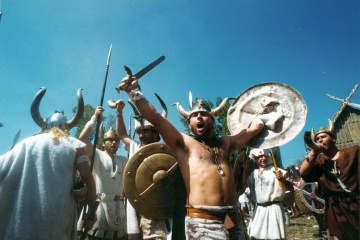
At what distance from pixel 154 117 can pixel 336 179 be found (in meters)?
3.05

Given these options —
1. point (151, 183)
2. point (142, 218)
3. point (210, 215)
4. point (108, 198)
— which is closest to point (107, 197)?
point (108, 198)

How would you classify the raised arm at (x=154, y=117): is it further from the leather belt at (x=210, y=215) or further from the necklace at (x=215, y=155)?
the leather belt at (x=210, y=215)

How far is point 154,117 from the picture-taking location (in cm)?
324

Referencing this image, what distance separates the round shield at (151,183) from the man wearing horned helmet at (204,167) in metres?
0.64

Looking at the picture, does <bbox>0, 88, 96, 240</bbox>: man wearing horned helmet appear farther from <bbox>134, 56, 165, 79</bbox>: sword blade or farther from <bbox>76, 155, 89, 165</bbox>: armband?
<bbox>134, 56, 165, 79</bbox>: sword blade

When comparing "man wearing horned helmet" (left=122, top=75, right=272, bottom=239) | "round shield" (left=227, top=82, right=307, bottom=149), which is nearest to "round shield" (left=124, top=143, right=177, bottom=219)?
"man wearing horned helmet" (left=122, top=75, right=272, bottom=239)

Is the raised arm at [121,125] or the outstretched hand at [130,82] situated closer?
the outstretched hand at [130,82]

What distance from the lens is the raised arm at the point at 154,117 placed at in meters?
3.24

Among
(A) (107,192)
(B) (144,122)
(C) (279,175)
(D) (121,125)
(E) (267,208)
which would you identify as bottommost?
(E) (267,208)

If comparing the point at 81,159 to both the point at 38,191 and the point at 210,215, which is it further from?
the point at 210,215

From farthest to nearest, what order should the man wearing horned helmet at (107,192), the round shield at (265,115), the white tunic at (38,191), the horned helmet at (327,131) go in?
the man wearing horned helmet at (107,192) < the horned helmet at (327,131) < the round shield at (265,115) < the white tunic at (38,191)

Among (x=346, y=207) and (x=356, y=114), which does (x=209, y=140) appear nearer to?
(x=346, y=207)

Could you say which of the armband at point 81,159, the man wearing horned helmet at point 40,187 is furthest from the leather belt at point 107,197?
the armband at point 81,159

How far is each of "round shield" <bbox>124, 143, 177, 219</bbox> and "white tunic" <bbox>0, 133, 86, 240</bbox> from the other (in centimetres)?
92
